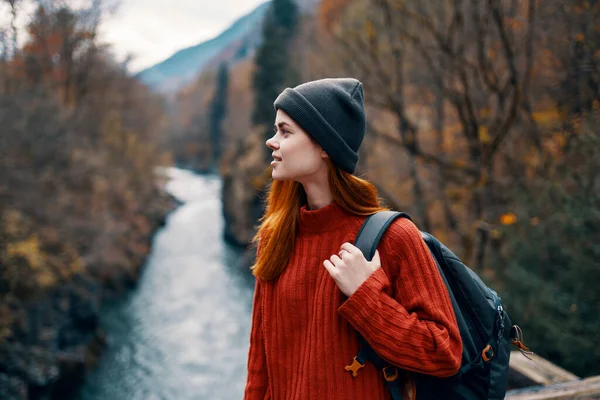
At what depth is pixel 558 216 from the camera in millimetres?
4941

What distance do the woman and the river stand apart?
11926mm

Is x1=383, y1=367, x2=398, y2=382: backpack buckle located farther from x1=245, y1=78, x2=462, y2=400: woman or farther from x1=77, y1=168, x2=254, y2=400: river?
x1=77, y1=168, x2=254, y2=400: river

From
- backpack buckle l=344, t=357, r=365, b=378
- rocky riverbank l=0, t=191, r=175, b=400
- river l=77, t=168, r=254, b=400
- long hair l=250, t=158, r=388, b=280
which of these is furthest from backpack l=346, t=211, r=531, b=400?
river l=77, t=168, r=254, b=400

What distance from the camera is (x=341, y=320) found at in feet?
4.90

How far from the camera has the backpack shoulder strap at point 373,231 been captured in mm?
1439

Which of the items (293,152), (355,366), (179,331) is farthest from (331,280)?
(179,331)

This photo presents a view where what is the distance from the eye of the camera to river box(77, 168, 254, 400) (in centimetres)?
1297

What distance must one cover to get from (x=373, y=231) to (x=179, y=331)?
632 inches

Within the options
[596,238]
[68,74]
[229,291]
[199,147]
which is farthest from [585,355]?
[199,147]

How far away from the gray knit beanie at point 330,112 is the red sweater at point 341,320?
20cm

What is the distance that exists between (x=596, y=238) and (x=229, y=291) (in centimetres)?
1765

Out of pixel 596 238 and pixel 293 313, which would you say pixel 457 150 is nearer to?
pixel 596 238

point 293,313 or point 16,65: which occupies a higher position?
point 16,65

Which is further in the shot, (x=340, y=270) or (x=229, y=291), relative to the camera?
(x=229, y=291)
